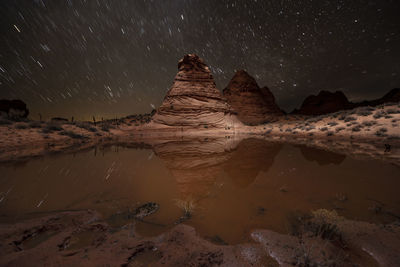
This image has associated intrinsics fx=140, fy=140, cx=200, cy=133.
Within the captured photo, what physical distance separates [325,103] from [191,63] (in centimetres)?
7325

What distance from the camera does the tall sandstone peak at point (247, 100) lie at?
47094 millimetres

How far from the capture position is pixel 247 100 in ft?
160

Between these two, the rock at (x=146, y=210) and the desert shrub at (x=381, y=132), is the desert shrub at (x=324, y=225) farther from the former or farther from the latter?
the desert shrub at (x=381, y=132)

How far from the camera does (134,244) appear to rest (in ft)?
5.08

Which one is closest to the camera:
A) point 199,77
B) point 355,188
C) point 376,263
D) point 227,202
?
point 376,263

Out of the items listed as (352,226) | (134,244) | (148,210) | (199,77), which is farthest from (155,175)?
(199,77)

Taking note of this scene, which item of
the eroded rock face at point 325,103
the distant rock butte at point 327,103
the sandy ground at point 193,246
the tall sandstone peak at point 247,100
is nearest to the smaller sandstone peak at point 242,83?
the tall sandstone peak at point 247,100

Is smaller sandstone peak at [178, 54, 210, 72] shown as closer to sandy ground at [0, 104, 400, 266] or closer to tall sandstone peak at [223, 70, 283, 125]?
tall sandstone peak at [223, 70, 283, 125]

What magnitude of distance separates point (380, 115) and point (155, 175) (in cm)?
1982

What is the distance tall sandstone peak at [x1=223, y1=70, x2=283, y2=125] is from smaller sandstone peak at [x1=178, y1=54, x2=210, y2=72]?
848 inches

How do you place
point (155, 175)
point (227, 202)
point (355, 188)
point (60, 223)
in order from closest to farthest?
point (60, 223), point (227, 202), point (355, 188), point (155, 175)

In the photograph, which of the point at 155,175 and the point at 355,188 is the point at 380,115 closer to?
the point at 355,188

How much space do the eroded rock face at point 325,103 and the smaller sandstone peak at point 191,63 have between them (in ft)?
217

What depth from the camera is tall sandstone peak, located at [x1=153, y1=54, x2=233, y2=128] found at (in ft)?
84.0
